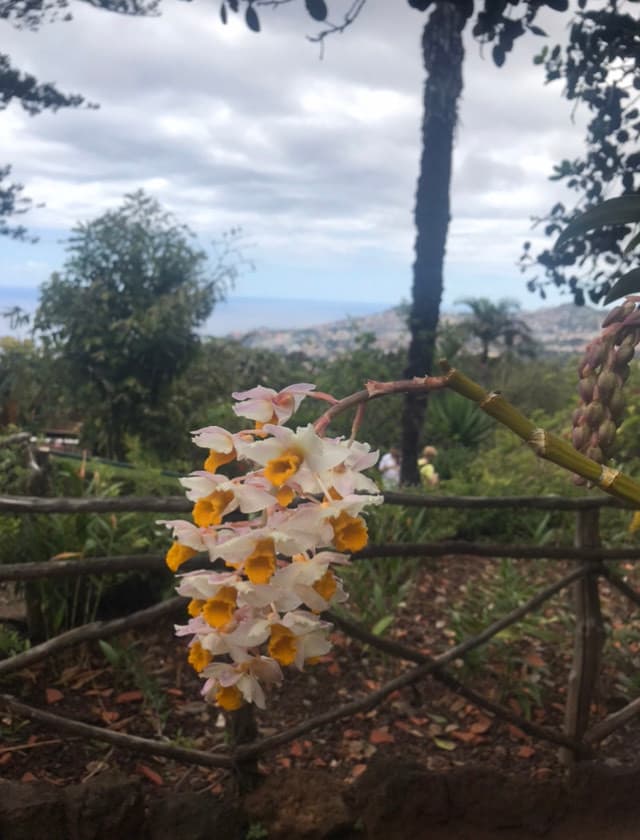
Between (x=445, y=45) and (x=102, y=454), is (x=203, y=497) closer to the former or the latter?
(x=445, y=45)

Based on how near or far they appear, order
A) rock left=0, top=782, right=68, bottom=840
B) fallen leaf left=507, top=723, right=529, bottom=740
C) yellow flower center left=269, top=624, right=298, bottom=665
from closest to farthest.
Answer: yellow flower center left=269, top=624, right=298, bottom=665, rock left=0, top=782, right=68, bottom=840, fallen leaf left=507, top=723, right=529, bottom=740

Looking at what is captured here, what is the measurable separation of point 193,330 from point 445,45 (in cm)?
190

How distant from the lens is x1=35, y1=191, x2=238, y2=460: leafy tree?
4258mm

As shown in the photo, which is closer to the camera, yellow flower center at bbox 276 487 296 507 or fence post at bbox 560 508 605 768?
yellow flower center at bbox 276 487 296 507

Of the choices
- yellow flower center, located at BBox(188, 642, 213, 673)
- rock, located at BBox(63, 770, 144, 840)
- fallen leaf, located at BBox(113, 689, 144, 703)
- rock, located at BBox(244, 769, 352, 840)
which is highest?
yellow flower center, located at BBox(188, 642, 213, 673)

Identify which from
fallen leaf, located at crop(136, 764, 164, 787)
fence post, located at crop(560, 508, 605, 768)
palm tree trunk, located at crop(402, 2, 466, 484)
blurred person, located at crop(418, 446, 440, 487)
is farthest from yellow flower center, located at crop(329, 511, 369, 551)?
palm tree trunk, located at crop(402, 2, 466, 484)

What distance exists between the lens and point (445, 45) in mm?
3539

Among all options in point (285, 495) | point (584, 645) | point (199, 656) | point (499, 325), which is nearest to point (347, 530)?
point (285, 495)

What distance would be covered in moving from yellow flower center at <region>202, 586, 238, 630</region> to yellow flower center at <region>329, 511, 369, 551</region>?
0.28 feet

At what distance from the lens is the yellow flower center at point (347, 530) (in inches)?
19.8

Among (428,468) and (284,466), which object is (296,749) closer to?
(284,466)

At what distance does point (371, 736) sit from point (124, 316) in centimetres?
317

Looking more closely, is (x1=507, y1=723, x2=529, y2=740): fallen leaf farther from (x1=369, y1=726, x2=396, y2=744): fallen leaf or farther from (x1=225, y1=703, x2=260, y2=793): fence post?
(x1=225, y1=703, x2=260, y2=793): fence post

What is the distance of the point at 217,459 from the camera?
534 mm
